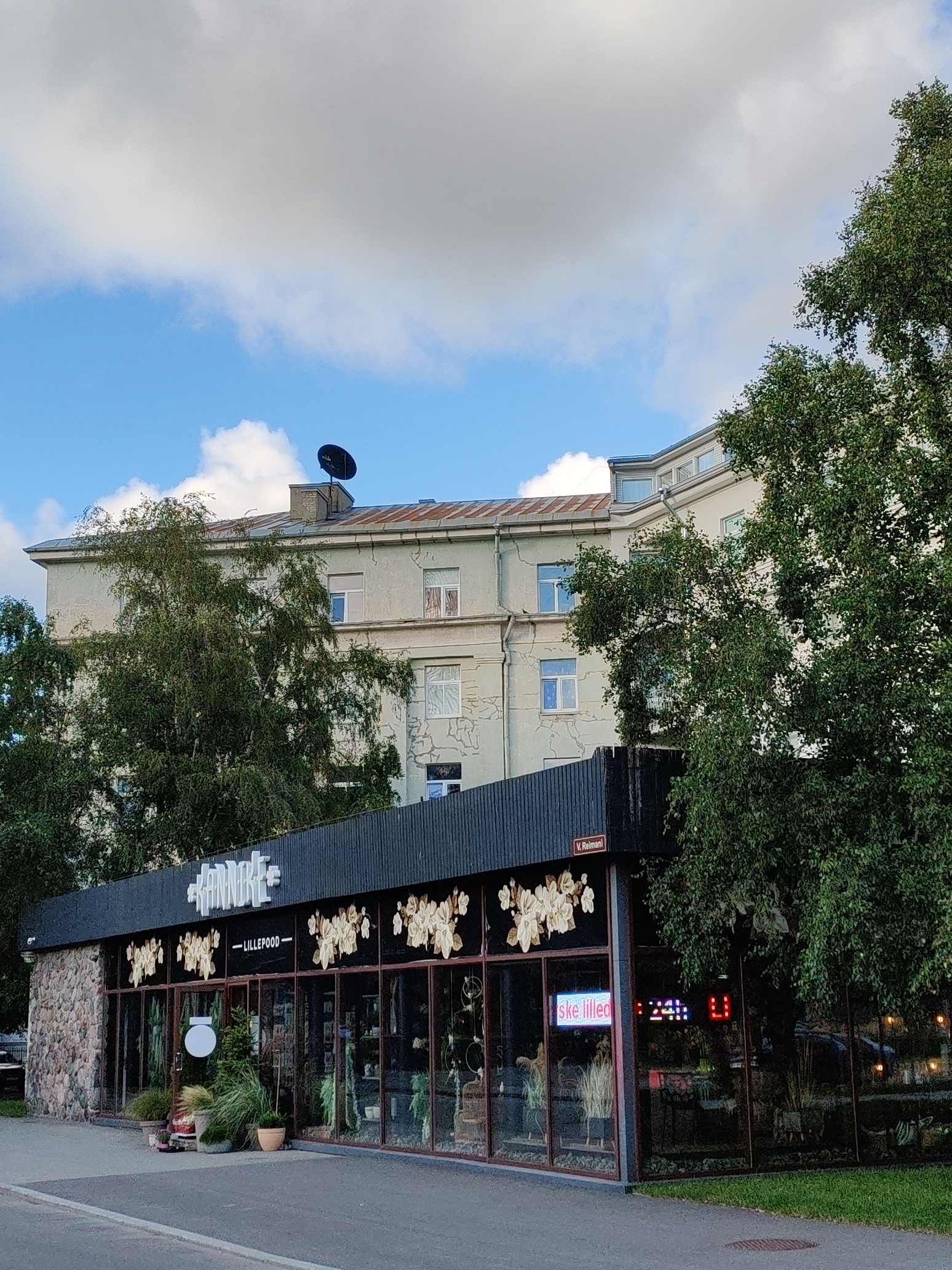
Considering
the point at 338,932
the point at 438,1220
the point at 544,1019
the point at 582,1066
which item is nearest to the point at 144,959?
the point at 338,932

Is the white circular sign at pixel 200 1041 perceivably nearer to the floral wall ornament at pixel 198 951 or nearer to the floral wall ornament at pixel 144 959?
the floral wall ornament at pixel 198 951

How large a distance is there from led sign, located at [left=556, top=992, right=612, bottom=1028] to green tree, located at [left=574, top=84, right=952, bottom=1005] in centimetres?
110

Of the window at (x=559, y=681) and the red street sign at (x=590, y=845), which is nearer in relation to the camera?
the red street sign at (x=590, y=845)

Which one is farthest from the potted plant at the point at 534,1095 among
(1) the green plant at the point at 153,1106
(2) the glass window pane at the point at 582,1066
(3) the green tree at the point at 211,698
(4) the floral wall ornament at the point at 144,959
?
(3) the green tree at the point at 211,698

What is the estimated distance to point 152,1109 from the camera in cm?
2500

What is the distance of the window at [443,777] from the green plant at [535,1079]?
94.5 ft

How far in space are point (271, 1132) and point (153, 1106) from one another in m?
5.06

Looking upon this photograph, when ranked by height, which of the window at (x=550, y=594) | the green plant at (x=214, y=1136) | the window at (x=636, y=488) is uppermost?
the window at (x=636, y=488)

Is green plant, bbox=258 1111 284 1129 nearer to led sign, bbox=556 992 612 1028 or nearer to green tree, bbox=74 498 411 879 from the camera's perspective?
led sign, bbox=556 992 612 1028

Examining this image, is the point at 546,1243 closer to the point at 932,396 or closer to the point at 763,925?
the point at 763,925

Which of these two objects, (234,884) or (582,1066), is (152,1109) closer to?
(234,884)

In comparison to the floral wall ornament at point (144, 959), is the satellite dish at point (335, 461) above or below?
above

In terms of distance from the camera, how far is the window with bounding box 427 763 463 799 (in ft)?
150

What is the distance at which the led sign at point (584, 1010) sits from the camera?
51.6 ft
